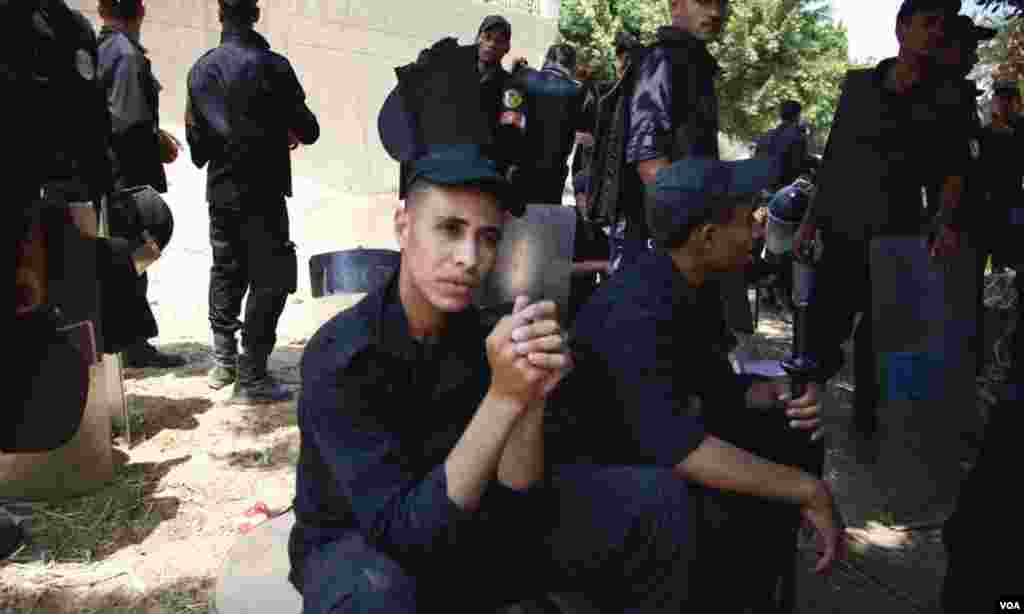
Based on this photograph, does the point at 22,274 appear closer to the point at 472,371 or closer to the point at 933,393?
the point at 472,371

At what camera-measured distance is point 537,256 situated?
135 inches

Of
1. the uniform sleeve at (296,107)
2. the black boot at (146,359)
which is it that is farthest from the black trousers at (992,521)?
the black boot at (146,359)

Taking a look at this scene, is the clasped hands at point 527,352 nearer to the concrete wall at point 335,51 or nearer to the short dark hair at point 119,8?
the short dark hair at point 119,8

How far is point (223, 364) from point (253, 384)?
357mm

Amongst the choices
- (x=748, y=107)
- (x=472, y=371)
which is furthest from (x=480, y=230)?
(x=748, y=107)

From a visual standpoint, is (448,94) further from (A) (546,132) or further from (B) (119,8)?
(B) (119,8)

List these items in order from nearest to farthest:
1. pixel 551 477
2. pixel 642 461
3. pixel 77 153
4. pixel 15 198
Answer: pixel 551 477 < pixel 642 461 < pixel 15 198 < pixel 77 153

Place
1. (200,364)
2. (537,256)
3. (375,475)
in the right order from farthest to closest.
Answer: (200,364)
(537,256)
(375,475)

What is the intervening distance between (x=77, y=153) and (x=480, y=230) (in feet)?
8.87

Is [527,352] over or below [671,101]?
below

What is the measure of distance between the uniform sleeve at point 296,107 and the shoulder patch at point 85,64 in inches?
40.3

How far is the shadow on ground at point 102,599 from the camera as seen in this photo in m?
2.68

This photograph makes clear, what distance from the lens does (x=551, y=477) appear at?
1890mm

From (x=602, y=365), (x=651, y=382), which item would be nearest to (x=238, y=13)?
(x=602, y=365)
